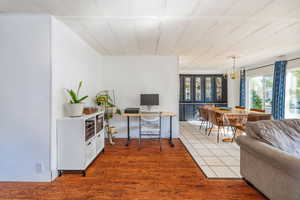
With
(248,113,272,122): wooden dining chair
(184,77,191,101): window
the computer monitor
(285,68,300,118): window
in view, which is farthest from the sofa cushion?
(184,77,191,101): window

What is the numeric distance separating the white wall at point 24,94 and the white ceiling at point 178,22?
0.25 metres

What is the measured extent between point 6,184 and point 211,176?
2.89 meters

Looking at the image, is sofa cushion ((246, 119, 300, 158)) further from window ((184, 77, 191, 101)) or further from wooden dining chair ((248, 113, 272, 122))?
window ((184, 77, 191, 101))

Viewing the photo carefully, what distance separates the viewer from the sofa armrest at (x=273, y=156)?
1383 mm

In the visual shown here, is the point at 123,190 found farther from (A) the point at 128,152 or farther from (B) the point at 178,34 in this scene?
(B) the point at 178,34

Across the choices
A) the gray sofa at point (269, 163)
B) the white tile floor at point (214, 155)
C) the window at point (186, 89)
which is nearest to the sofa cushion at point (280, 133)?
the gray sofa at point (269, 163)

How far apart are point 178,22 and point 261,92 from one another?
4829 millimetres

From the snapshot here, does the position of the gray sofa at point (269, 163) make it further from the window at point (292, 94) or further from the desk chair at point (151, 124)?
the window at point (292, 94)

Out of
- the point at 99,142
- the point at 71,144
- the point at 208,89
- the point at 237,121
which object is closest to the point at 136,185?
the point at 71,144

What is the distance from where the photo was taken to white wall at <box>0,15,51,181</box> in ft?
7.04

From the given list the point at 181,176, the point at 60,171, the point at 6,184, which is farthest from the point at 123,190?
the point at 6,184

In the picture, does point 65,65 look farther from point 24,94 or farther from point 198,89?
point 198,89

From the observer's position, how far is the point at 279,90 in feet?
14.0

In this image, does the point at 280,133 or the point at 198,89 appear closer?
the point at 280,133
